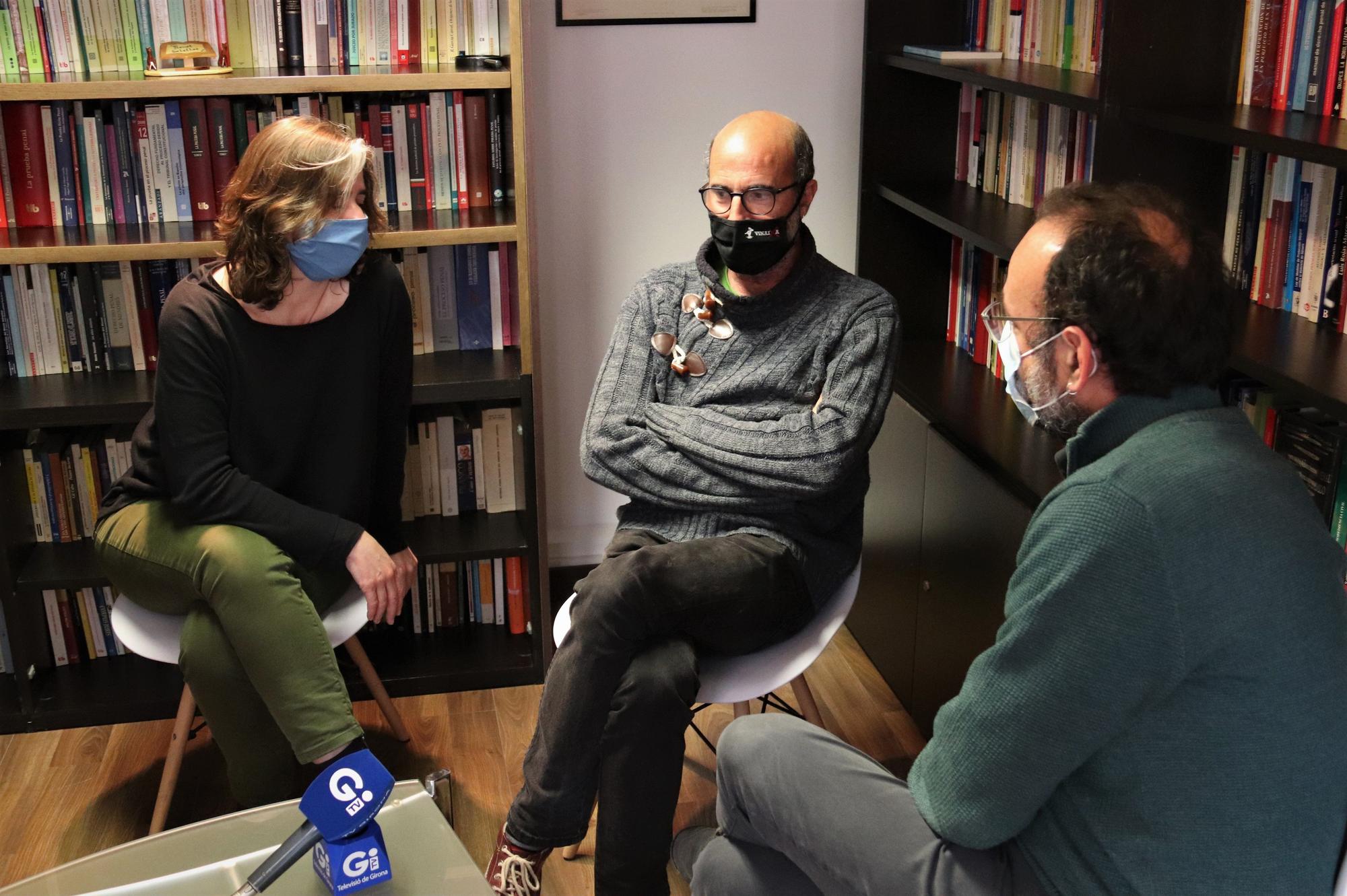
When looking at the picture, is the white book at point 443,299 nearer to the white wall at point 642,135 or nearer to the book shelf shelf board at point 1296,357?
the white wall at point 642,135

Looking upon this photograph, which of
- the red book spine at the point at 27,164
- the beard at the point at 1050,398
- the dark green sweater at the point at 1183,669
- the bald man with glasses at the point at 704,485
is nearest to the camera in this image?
the dark green sweater at the point at 1183,669

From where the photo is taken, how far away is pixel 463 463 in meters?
2.92

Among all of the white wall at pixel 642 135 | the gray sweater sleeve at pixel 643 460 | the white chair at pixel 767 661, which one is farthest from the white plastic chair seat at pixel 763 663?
the white wall at pixel 642 135

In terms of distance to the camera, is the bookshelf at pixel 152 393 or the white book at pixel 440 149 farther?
the white book at pixel 440 149

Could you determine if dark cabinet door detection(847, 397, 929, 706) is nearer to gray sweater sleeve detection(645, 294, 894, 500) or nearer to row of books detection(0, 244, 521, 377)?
gray sweater sleeve detection(645, 294, 894, 500)

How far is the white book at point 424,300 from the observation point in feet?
9.23

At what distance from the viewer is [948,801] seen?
144 cm

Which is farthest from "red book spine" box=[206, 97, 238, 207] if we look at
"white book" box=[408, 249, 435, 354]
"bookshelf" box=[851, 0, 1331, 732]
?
"bookshelf" box=[851, 0, 1331, 732]

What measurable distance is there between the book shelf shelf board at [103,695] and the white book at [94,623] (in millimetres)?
57

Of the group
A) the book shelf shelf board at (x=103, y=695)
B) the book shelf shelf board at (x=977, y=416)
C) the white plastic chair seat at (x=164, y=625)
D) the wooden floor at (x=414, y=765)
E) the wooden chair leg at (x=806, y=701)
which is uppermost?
the book shelf shelf board at (x=977, y=416)

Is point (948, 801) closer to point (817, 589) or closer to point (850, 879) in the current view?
point (850, 879)

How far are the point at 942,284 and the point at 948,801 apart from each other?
1.77 metres

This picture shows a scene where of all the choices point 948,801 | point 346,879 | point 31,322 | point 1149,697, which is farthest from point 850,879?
point 31,322

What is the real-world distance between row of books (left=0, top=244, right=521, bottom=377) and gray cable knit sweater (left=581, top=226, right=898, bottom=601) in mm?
567
